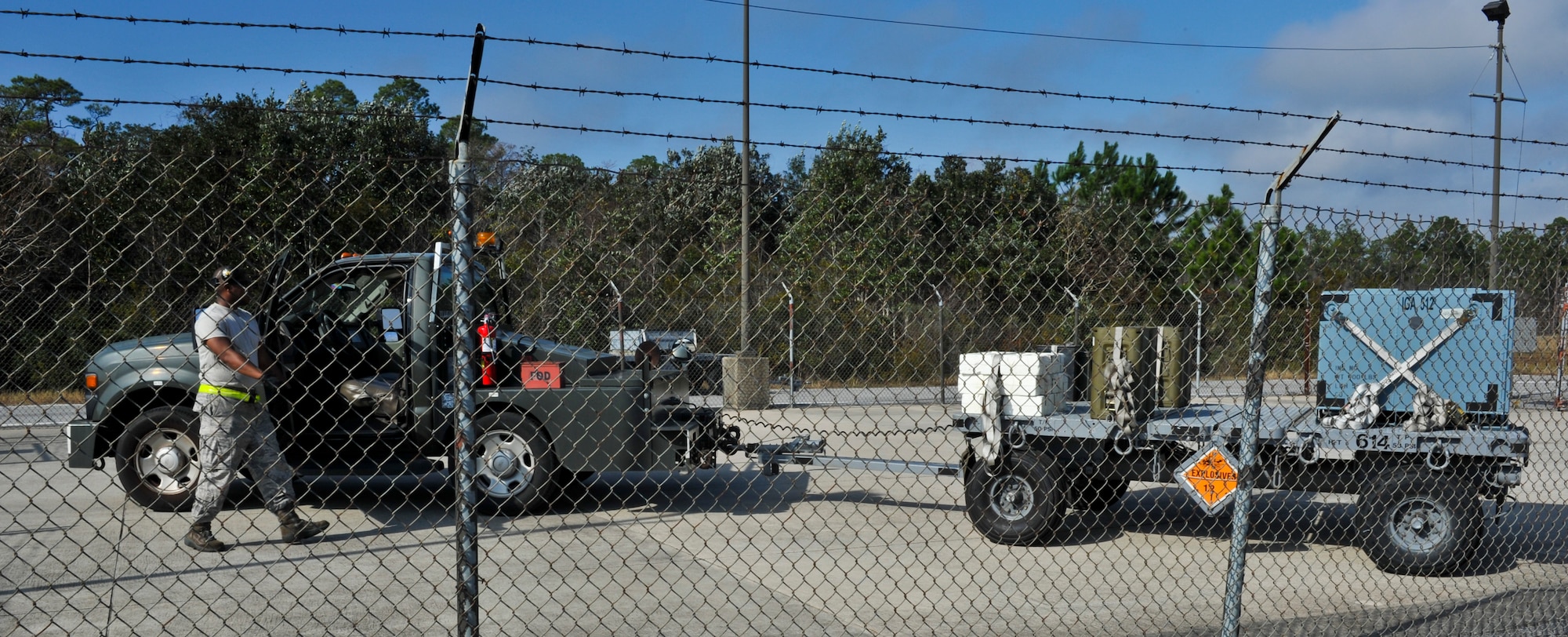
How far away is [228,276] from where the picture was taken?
4227 millimetres

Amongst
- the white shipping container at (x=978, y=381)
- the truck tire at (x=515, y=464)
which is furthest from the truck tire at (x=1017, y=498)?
the truck tire at (x=515, y=464)

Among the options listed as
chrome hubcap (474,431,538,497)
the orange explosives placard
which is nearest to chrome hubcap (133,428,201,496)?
chrome hubcap (474,431,538,497)

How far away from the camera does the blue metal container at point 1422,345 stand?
6184 mm

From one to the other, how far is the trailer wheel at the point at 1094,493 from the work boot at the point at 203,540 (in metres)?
4.74

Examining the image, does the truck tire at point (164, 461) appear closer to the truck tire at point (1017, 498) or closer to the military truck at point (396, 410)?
the military truck at point (396, 410)

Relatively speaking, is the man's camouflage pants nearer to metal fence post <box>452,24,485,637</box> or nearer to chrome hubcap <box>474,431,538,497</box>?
chrome hubcap <box>474,431,538,497</box>

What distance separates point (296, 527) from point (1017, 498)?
4257 mm

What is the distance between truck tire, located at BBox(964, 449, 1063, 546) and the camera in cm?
636

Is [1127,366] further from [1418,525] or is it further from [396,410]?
[396,410]

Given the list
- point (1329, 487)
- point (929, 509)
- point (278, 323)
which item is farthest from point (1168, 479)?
point (278, 323)

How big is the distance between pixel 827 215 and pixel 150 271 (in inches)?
82.6

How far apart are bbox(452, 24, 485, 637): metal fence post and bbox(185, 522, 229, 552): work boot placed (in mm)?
3419

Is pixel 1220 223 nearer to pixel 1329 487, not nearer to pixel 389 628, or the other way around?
pixel 1329 487

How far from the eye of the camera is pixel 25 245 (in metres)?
A: 3.06
